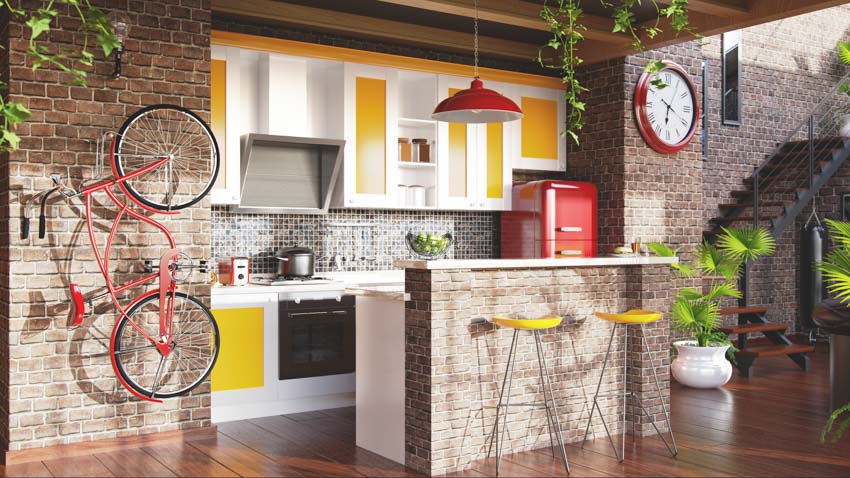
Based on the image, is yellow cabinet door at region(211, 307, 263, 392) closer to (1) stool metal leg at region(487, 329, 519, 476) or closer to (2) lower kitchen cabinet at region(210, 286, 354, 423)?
(2) lower kitchen cabinet at region(210, 286, 354, 423)

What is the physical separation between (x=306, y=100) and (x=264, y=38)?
61 centimetres

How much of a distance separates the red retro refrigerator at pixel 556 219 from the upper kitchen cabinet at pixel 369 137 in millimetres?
1296

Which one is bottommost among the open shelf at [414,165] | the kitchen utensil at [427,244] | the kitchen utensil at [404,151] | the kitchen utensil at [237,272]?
the kitchen utensil at [237,272]

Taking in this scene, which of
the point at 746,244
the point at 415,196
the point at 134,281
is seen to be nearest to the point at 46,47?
the point at 134,281

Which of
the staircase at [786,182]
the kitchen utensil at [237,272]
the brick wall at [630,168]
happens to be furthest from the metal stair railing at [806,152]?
the kitchen utensil at [237,272]

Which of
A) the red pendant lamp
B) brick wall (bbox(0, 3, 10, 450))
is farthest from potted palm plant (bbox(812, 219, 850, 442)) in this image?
brick wall (bbox(0, 3, 10, 450))

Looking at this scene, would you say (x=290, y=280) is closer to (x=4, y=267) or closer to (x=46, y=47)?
(x=4, y=267)

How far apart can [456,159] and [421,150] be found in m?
0.36

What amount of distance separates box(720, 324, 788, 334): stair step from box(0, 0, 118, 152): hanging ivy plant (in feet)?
19.5

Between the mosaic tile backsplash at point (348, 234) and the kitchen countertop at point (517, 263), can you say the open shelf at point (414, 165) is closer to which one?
the mosaic tile backsplash at point (348, 234)

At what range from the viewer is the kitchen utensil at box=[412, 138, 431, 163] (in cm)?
699

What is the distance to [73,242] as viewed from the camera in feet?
15.7

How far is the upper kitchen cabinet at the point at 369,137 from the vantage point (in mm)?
6551

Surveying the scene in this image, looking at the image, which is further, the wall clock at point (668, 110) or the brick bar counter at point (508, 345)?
the wall clock at point (668, 110)
